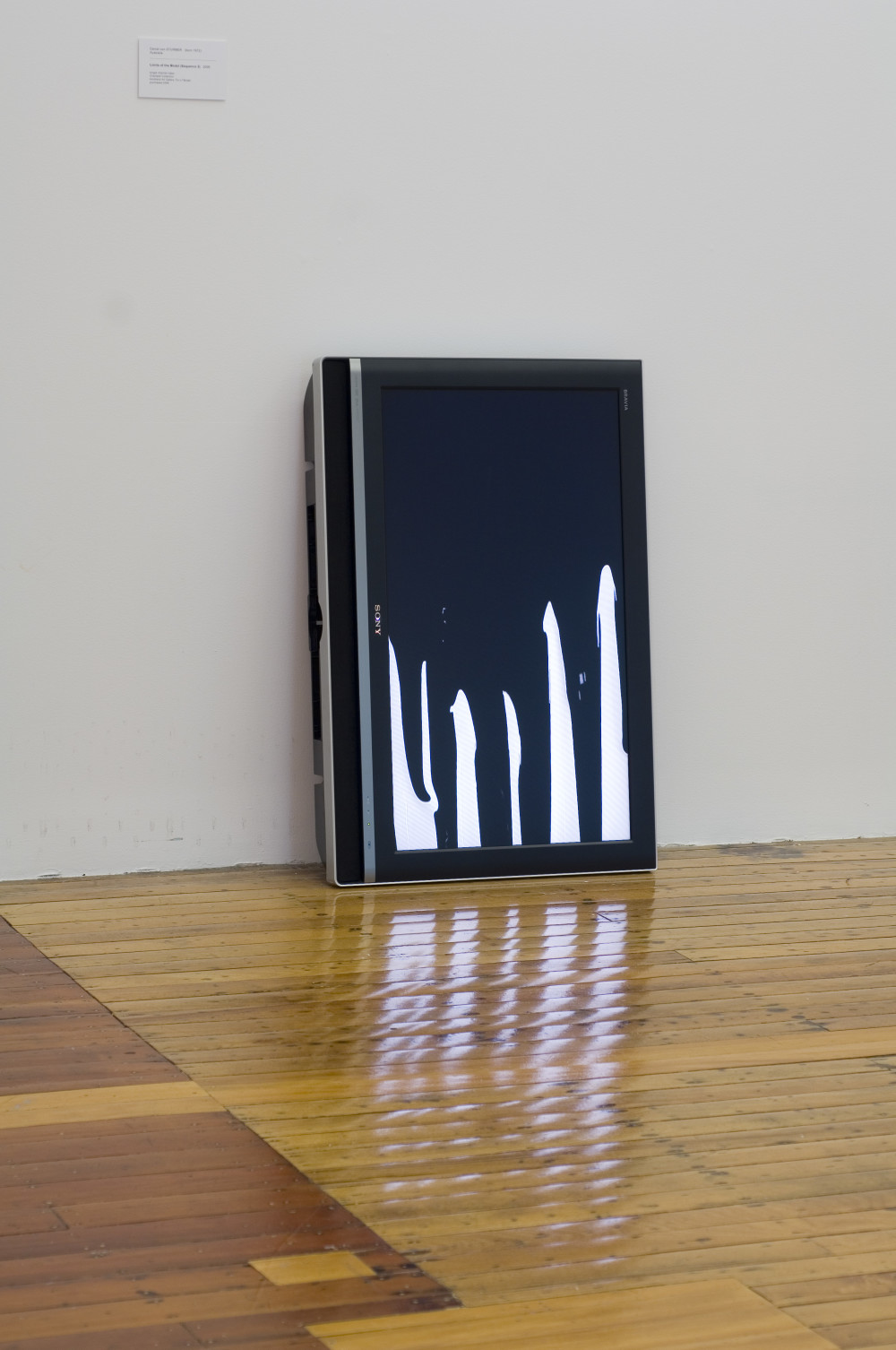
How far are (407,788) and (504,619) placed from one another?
454 mm

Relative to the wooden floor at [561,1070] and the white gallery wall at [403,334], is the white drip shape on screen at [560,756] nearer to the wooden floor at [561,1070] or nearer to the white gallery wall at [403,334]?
the wooden floor at [561,1070]

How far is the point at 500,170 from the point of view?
3682 millimetres

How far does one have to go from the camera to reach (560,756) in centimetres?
349

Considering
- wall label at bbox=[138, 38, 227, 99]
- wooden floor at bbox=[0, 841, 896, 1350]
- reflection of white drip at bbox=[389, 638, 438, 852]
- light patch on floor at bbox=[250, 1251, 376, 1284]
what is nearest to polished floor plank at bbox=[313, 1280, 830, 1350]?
wooden floor at bbox=[0, 841, 896, 1350]

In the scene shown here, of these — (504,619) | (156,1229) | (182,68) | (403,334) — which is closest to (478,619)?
(504,619)

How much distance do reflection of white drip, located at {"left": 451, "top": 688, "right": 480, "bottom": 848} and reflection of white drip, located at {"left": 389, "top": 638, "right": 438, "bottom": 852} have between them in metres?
0.06

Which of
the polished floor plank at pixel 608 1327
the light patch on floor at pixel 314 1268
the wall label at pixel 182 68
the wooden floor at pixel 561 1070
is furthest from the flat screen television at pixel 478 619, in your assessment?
the polished floor plank at pixel 608 1327

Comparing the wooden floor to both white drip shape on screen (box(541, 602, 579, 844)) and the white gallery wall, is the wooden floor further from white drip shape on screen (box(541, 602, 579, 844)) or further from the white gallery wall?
the white gallery wall

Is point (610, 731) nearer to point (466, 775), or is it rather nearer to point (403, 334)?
point (466, 775)

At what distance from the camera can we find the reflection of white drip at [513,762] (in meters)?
3.46


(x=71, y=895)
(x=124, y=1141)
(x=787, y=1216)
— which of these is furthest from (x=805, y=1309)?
(x=71, y=895)

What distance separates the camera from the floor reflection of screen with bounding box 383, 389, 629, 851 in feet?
11.3

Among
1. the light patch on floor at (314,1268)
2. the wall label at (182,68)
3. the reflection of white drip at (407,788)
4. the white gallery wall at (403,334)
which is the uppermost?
the wall label at (182,68)

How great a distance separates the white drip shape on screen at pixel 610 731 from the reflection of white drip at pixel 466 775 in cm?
31
